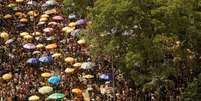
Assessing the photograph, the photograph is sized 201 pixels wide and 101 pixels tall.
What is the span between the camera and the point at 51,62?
25797 millimetres

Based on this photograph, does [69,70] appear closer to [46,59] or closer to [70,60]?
[70,60]

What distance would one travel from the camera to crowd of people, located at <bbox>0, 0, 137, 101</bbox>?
23.5m

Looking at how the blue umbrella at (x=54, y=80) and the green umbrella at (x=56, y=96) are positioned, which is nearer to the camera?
the green umbrella at (x=56, y=96)

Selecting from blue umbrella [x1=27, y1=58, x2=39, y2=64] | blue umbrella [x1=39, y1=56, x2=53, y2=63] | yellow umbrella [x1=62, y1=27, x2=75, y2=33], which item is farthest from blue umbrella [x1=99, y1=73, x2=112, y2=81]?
yellow umbrella [x1=62, y1=27, x2=75, y2=33]

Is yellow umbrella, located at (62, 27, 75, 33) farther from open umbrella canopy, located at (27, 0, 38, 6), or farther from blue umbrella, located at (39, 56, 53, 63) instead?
open umbrella canopy, located at (27, 0, 38, 6)

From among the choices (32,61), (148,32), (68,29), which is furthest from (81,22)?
(148,32)

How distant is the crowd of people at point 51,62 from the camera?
23.5 meters

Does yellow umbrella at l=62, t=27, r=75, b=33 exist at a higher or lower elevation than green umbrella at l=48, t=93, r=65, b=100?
Result: higher

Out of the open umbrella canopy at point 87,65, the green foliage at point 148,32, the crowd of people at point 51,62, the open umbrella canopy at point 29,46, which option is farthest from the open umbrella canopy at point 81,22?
the green foliage at point 148,32

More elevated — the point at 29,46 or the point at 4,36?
the point at 4,36

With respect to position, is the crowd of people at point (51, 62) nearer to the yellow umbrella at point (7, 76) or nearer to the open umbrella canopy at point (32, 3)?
the yellow umbrella at point (7, 76)

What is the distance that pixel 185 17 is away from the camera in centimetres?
2086

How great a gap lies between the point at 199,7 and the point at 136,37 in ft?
8.06

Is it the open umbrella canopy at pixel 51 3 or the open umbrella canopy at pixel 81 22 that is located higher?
the open umbrella canopy at pixel 51 3
